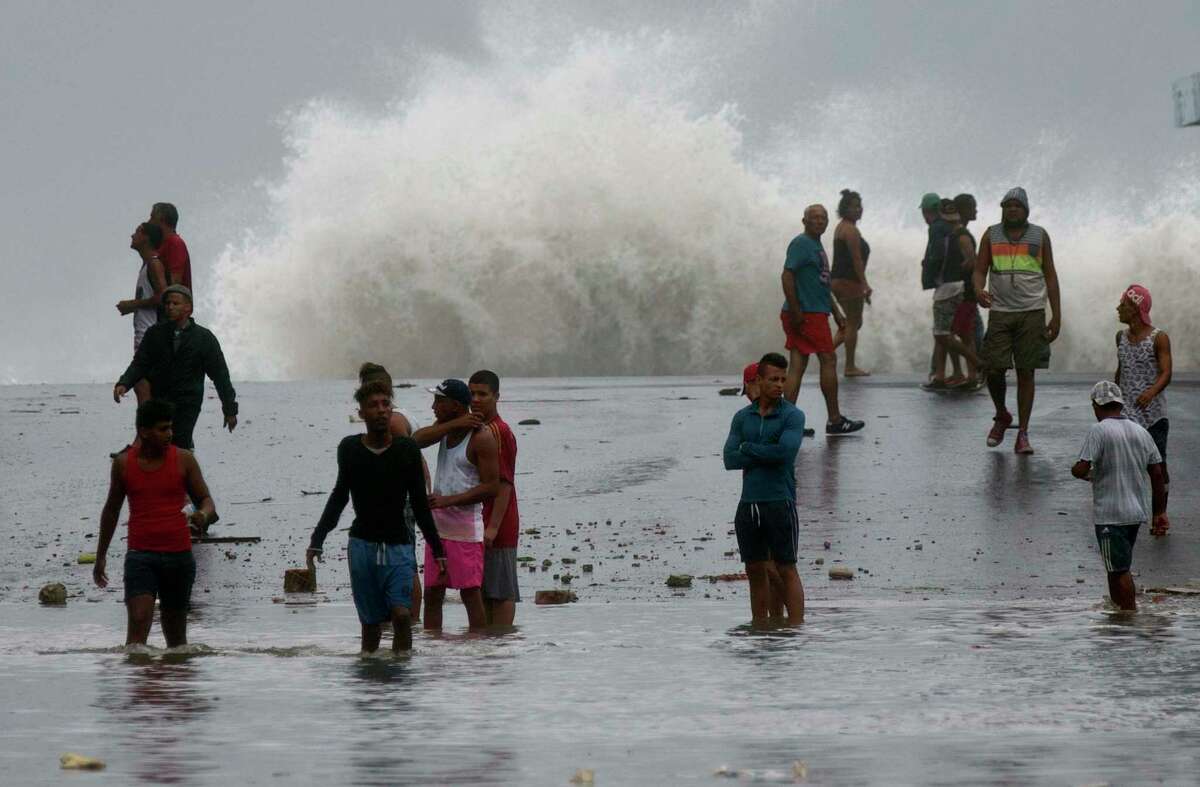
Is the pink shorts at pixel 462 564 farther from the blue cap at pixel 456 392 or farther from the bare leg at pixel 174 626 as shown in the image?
the bare leg at pixel 174 626

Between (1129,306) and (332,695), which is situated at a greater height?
(1129,306)

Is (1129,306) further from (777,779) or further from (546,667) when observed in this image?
(777,779)

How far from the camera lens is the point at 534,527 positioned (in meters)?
14.0

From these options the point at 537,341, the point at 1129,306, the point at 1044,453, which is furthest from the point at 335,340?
the point at 1129,306

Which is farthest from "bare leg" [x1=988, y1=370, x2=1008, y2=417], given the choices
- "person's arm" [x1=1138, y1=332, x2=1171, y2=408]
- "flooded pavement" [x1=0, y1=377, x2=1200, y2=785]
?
"person's arm" [x1=1138, y1=332, x2=1171, y2=408]

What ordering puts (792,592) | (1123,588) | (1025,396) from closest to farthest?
(792,592), (1123,588), (1025,396)

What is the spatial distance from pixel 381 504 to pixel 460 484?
2.44 feet

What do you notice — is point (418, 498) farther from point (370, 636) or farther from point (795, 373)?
point (795, 373)

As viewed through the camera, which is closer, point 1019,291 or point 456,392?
point 456,392

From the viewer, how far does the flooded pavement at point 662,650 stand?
728 centimetres

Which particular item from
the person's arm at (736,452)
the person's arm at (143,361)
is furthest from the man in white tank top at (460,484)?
the person's arm at (143,361)

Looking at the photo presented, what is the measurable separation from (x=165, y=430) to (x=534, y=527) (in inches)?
185

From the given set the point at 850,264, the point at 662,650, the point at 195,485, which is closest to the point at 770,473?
the point at 662,650

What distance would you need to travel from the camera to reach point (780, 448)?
401 inches
